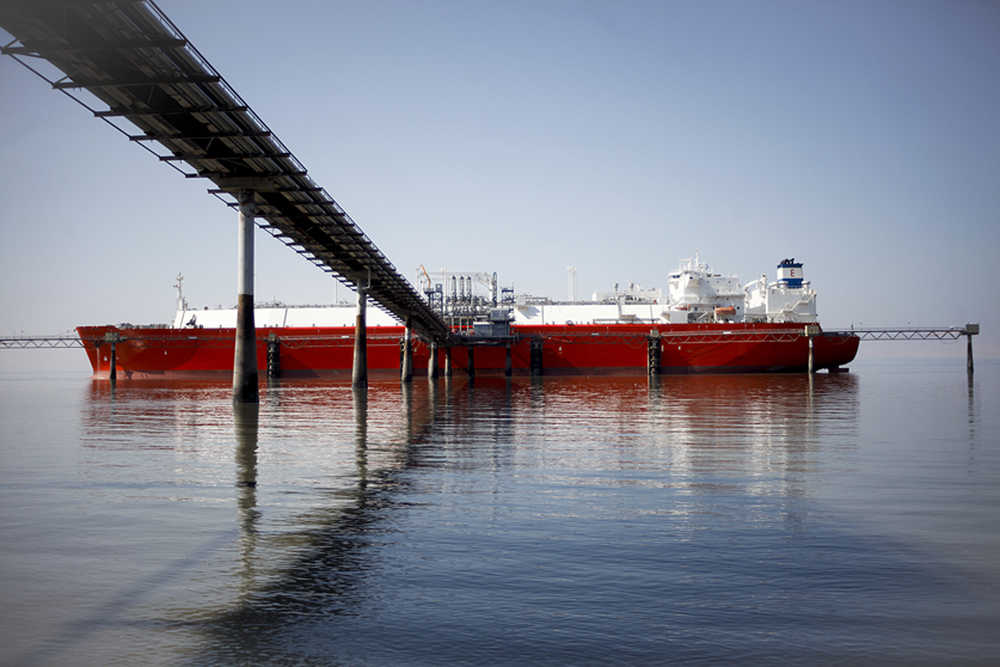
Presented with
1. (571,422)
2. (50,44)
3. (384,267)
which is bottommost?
(571,422)

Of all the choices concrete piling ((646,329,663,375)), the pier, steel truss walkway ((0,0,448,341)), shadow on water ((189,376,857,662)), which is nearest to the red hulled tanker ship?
concrete piling ((646,329,663,375))

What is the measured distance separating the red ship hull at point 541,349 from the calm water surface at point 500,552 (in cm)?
5386

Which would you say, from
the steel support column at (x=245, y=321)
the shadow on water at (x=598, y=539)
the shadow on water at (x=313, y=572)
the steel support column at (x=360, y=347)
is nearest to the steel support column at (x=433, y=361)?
the steel support column at (x=360, y=347)

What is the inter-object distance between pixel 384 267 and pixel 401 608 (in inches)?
1778

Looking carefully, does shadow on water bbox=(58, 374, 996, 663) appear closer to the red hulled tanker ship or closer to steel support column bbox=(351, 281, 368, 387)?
steel support column bbox=(351, 281, 368, 387)

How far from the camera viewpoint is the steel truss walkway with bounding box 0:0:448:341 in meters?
20.2

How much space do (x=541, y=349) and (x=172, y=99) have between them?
5158 cm

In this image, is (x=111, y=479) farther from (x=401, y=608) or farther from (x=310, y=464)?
(x=401, y=608)

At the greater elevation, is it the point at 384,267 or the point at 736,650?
the point at 384,267

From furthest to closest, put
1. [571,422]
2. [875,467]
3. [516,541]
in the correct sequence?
[571,422]
[875,467]
[516,541]

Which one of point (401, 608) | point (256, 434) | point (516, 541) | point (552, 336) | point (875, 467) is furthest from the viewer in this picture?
point (552, 336)

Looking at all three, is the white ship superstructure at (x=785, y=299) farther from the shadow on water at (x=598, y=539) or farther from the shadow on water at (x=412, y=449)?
the shadow on water at (x=598, y=539)

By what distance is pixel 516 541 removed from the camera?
32.0 feet

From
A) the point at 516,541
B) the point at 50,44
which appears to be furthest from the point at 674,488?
the point at 50,44
